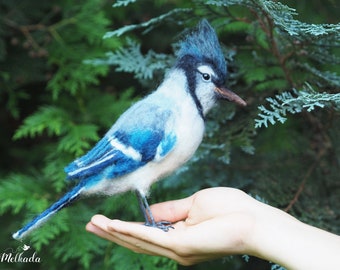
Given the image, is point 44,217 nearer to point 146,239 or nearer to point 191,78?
point 146,239

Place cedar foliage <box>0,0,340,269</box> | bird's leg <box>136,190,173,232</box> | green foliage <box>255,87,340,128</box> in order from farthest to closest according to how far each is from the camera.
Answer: cedar foliage <box>0,0,340,269</box> < bird's leg <box>136,190,173,232</box> < green foliage <box>255,87,340,128</box>

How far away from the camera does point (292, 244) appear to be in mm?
1216

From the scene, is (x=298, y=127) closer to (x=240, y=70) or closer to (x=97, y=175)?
(x=240, y=70)

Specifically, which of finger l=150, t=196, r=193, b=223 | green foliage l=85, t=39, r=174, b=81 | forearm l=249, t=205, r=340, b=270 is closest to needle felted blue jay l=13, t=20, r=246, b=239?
finger l=150, t=196, r=193, b=223

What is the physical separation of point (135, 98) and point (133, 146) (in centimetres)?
84

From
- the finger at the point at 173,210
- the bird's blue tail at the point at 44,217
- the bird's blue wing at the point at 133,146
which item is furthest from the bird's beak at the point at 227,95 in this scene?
the bird's blue tail at the point at 44,217

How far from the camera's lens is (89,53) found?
227cm

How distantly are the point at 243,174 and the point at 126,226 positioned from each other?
89 centimetres

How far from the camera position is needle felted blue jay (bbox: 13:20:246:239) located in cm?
139

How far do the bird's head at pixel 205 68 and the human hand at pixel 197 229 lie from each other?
0.78ft

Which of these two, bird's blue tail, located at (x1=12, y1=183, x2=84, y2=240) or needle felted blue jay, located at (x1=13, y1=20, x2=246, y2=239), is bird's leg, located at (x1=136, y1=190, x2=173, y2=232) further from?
bird's blue tail, located at (x1=12, y1=183, x2=84, y2=240)

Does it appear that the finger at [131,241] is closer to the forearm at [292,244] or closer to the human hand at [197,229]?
the human hand at [197,229]

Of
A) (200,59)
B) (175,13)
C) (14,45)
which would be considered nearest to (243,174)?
(175,13)

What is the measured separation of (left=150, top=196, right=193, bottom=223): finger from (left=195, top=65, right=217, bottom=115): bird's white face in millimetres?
273
